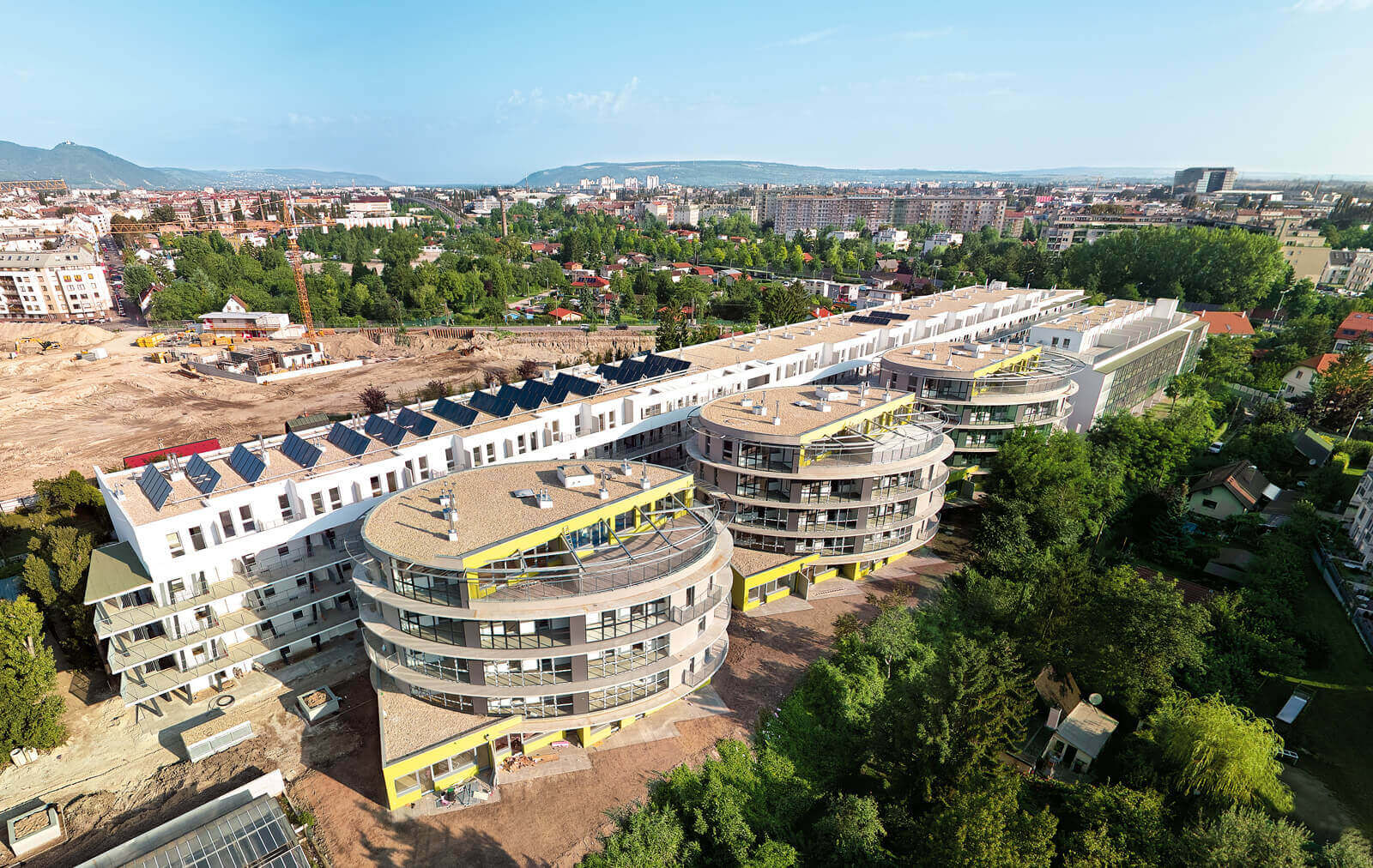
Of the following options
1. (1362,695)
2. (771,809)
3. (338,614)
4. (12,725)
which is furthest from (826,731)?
(12,725)

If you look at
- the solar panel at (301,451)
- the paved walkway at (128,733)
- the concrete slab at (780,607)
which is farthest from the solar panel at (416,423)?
the concrete slab at (780,607)

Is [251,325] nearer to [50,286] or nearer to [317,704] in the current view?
[50,286]

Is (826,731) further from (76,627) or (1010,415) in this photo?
(76,627)

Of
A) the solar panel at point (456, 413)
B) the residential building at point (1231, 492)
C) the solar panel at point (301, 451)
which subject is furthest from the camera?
the residential building at point (1231, 492)

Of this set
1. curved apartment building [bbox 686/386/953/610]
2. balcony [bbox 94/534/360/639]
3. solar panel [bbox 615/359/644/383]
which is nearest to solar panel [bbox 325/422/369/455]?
balcony [bbox 94/534/360/639]

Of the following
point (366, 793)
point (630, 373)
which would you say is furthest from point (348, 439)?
point (630, 373)

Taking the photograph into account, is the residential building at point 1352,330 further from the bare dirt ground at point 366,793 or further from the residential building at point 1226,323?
the bare dirt ground at point 366,793
